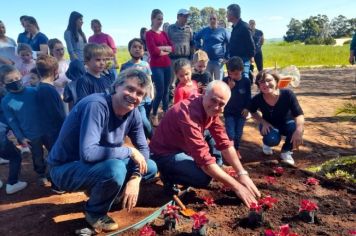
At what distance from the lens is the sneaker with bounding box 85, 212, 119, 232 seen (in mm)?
2799

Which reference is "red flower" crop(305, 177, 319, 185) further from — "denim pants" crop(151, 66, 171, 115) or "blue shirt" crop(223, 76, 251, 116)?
"denim pants" crop(151, 66, 171, 115)

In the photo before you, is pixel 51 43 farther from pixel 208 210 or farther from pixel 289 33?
pixel 289 33

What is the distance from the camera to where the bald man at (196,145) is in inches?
114

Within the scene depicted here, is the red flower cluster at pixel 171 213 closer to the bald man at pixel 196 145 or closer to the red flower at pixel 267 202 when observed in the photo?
the bald man at pixel 196 145

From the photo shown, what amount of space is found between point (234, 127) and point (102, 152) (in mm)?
2625

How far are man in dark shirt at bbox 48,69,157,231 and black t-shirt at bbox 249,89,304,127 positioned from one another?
2241mm

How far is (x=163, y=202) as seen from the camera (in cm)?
342

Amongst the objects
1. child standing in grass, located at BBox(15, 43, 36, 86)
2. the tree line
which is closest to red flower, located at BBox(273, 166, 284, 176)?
child standing in grass, located at BBox(15, 43, 36, 86)

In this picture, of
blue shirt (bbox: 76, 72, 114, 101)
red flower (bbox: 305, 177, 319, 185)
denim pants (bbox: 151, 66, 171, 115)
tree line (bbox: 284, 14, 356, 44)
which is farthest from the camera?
tree line (bbox: 284, 14, 356, 44)

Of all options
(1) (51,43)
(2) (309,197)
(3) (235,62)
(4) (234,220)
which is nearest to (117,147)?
(4) (234,220)

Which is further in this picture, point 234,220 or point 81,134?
point 234,220

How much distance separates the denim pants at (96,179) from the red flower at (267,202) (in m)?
1.29

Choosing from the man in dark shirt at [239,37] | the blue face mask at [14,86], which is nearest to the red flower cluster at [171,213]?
the blue face mask at [14,86]

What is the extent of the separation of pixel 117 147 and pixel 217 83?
1.02m
